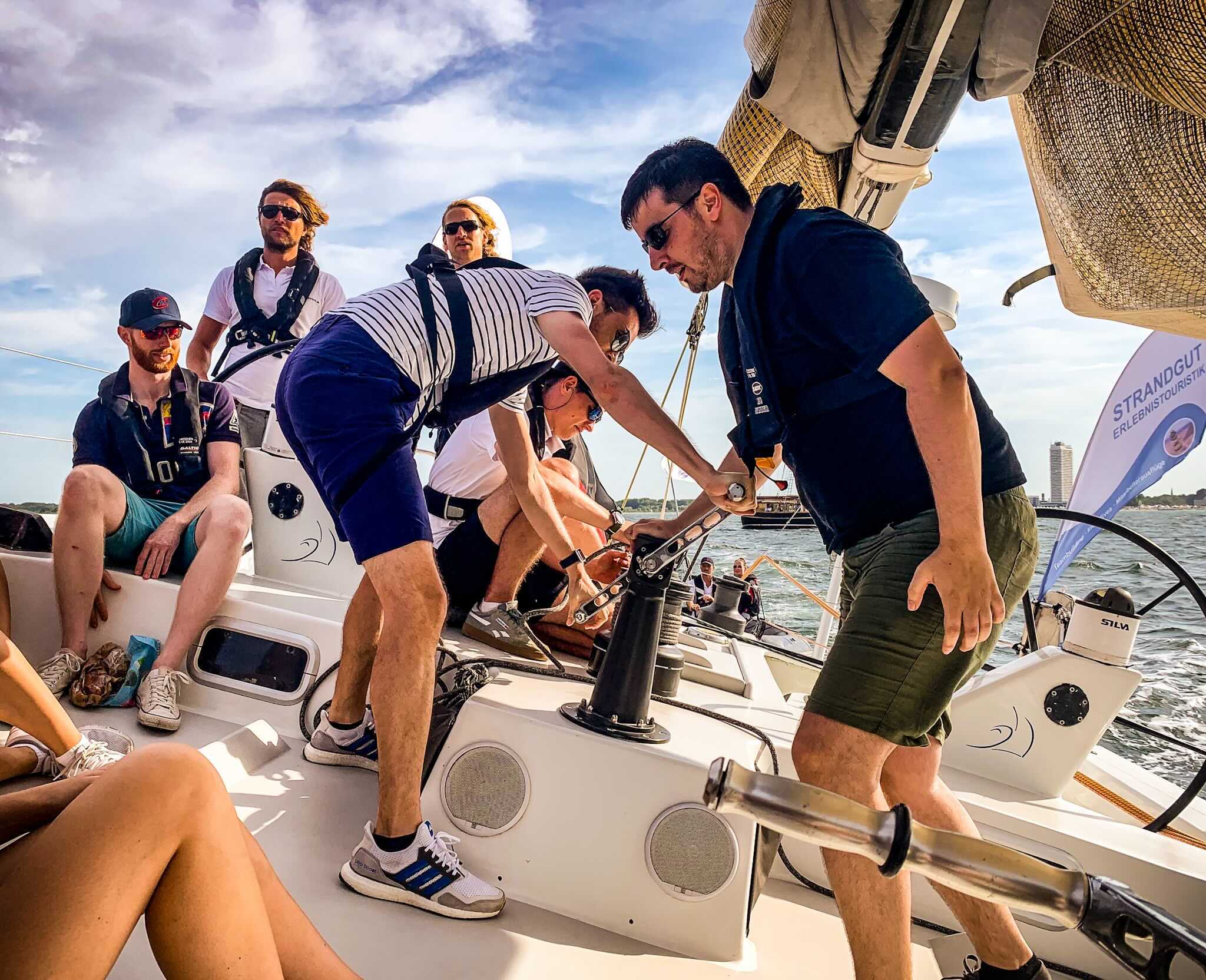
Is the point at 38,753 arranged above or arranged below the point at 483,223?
below

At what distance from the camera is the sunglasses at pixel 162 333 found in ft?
8.61

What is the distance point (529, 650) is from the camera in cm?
231

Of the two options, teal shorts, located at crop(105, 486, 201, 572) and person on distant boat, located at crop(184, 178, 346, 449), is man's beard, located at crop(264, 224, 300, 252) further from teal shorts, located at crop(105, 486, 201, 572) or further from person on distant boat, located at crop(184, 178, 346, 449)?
teal shorts, located at crop(105, 486, 201, 572)

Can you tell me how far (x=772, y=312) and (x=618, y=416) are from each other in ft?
1.71

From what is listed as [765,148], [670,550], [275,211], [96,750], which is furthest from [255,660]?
[765,148]

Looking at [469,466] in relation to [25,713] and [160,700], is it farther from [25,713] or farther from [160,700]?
[25,713]

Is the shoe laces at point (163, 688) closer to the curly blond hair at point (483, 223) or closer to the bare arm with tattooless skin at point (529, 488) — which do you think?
the bare arm with tattooless skin at point (529, 488)

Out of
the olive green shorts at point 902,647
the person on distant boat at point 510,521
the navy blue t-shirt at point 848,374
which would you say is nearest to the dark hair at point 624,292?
the person on distant boat at point 510,521

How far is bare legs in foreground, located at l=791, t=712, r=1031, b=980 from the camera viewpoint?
111 centimetres

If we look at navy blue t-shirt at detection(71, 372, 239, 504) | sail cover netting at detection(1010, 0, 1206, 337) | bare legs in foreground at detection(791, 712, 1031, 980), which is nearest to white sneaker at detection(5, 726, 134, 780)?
navy blue t-shirt at detection(71, 372, 239, 504)

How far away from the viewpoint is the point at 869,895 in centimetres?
112

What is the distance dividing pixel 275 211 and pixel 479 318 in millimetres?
2143

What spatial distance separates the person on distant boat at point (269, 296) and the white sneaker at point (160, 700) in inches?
56.9

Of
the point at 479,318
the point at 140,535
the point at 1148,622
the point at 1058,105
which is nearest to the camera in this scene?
the point at 479,318
